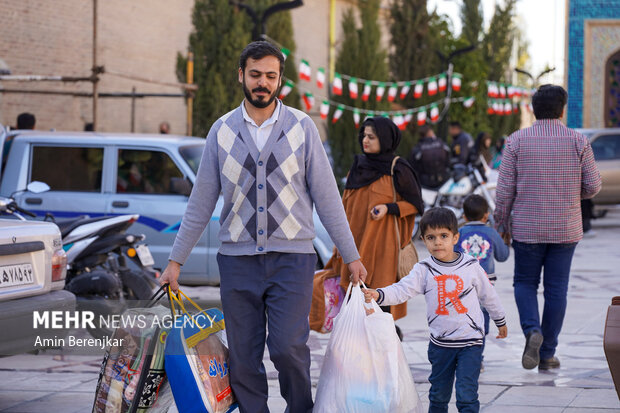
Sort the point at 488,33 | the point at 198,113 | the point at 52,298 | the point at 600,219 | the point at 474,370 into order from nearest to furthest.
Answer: the point at 474,370
the point at 52,298
the point at 198,113
the point at 600,219
the point at 488,33

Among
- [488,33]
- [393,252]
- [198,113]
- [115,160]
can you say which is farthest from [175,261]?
[488,33]

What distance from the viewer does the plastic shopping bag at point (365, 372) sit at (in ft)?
15.8

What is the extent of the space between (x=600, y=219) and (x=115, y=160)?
639 inches

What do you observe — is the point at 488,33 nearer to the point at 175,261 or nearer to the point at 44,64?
the point at 44,64

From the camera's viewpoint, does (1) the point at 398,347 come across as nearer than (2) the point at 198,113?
Yes

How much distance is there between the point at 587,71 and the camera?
989 inches

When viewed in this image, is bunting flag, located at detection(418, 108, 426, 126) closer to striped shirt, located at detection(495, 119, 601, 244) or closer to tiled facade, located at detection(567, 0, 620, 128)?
tiled facade, located at detection(567, 0, 620, 128)

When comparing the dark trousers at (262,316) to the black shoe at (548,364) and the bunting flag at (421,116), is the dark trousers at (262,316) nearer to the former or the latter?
the black shoe at (548,364)

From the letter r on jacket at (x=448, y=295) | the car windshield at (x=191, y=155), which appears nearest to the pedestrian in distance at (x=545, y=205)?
the letter r on jacket at (x=448, y=295)

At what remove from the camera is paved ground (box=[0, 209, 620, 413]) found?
20.0ft

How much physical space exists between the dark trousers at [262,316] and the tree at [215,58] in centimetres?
1171

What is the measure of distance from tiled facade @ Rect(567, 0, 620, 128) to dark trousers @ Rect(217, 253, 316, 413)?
2139cm

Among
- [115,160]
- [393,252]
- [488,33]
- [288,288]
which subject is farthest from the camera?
[488,33]

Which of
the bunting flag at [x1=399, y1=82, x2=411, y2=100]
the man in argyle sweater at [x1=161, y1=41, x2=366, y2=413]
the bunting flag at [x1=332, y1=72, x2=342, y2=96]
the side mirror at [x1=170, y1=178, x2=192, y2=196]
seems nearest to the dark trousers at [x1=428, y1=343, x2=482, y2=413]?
the man in argyle sweater at [x1=161, y1=41, x2=366, y2=413]
